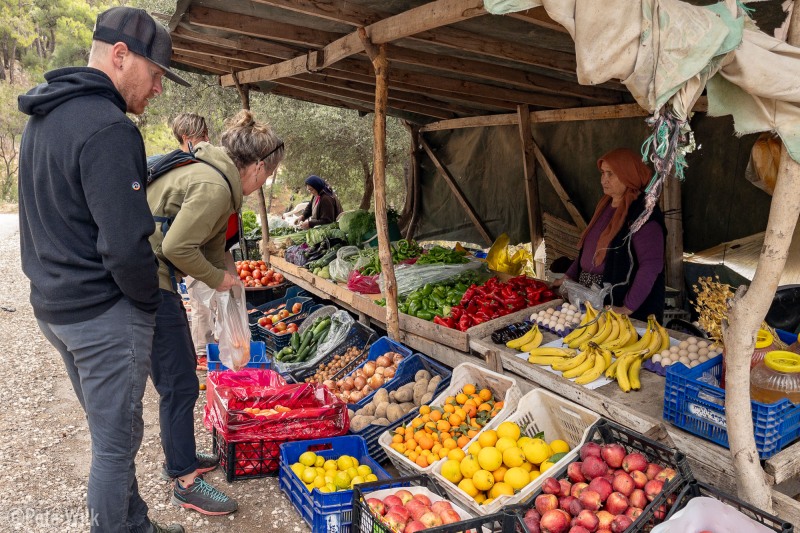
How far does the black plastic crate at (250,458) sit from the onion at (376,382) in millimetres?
987

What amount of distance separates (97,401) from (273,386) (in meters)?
2.10

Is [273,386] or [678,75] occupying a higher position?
[678,75]

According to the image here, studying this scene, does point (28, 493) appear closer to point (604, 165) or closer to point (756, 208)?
point (604, 165)

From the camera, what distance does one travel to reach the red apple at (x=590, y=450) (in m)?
2.91

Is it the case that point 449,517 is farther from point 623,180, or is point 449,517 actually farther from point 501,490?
point 623,180

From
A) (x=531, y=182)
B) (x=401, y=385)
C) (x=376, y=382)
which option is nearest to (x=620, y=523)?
(x=401, y=385)

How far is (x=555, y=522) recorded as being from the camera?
8.52 ft

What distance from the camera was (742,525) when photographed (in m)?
2.35

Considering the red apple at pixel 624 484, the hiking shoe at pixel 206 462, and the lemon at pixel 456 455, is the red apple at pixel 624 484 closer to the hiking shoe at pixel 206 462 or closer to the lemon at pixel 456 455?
the lemon at pixel 456 455

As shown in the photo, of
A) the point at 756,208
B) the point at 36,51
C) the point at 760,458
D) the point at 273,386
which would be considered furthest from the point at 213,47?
the point at 36,51

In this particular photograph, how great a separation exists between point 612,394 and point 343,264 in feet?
13.5

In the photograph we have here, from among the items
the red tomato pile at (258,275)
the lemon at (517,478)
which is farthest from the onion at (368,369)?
the red tomato pile at (258,275)

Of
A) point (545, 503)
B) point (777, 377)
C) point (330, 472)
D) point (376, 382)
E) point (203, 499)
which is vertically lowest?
point (203, 499)

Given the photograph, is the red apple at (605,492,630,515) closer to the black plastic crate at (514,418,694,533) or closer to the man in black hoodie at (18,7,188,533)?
the black plastic crate at (514,418,694,533)
